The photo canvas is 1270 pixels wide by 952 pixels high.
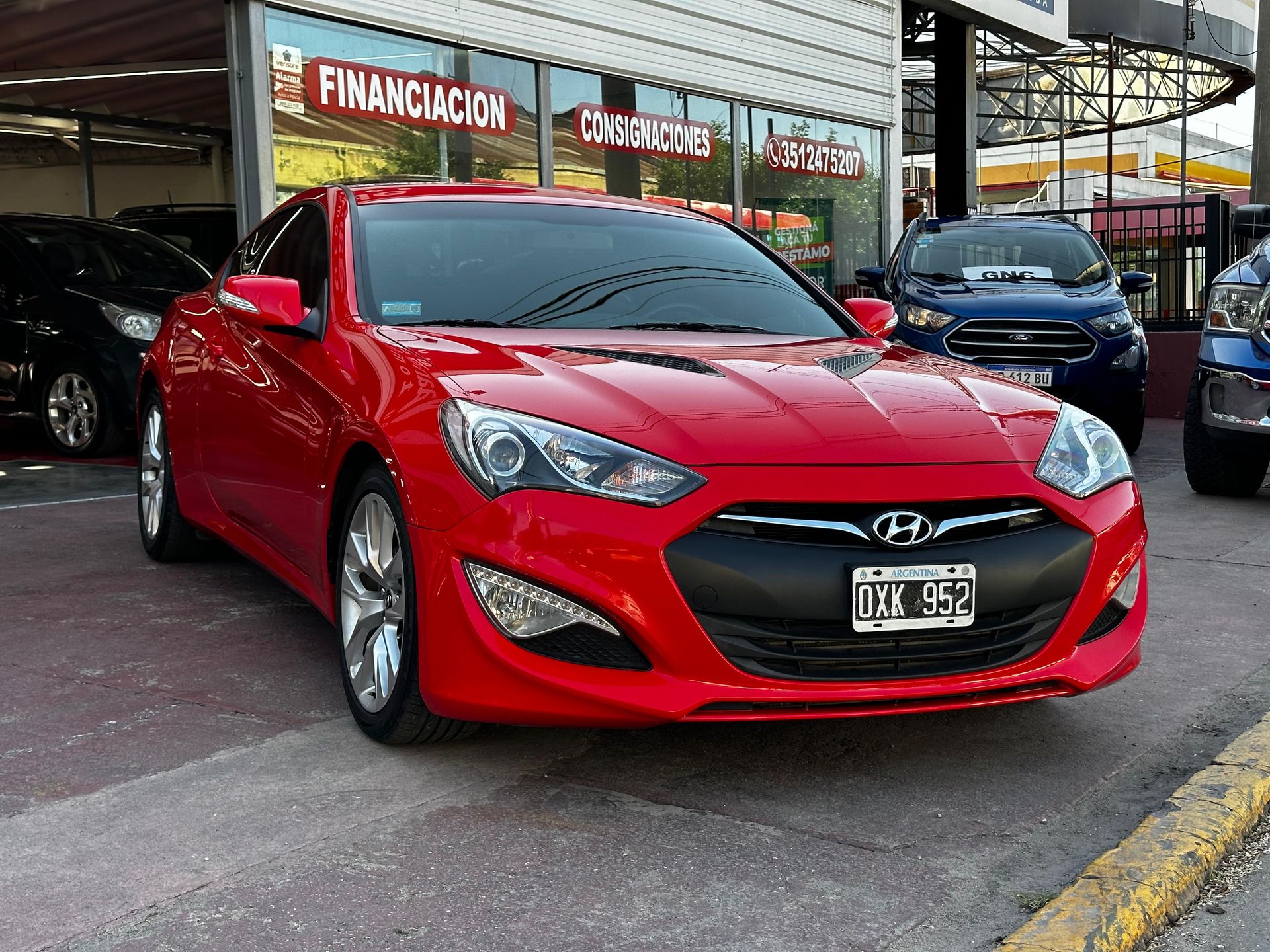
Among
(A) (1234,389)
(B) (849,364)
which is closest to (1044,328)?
(A) (1234,389)

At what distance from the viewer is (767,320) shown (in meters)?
4.65

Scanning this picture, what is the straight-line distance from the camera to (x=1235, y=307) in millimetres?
7758

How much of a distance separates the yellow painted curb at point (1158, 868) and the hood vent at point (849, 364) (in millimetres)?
1300

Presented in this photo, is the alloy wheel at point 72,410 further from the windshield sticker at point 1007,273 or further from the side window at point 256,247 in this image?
the windshield sticker at point 1007,273

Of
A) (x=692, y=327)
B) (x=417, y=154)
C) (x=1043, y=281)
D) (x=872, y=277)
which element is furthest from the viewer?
(x=872, y=277)

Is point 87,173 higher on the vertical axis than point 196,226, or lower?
higher

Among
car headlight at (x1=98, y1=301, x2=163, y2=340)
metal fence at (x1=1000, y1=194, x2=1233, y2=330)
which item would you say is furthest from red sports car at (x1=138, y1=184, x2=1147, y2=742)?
metal fence at (x1=1000, y1=194, x2=1233, y2=330)

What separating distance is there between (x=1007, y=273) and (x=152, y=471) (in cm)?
693

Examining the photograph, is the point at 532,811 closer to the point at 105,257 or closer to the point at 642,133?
the point at 105,257

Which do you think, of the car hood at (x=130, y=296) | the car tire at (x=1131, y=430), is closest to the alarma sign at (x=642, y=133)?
the car hood at (x=130, y=296)

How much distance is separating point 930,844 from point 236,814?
4.83 feet

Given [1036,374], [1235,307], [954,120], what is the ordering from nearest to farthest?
[1235,307] < [1036,374] < [954,120]

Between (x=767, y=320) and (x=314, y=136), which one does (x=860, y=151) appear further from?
(x=767, y=320)

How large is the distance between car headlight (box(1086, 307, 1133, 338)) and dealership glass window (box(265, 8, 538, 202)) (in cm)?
426
